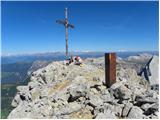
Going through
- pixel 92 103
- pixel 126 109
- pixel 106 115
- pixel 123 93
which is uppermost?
pixel 123 93

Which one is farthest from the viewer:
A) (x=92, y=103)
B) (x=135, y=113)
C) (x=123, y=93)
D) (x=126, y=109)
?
(x=123, y=93)

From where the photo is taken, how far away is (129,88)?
59.0 feet

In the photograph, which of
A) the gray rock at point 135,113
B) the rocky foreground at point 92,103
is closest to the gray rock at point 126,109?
the rocky foreground at point 92,103

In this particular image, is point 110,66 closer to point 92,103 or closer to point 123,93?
point 123,93

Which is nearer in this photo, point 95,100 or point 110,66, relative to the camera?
point 95,100

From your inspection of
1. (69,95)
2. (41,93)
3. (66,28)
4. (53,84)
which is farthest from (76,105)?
(66,28)

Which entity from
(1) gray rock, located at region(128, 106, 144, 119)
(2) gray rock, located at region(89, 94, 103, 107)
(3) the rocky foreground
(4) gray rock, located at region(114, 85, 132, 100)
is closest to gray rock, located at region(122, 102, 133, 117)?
(3) the rocky foreground

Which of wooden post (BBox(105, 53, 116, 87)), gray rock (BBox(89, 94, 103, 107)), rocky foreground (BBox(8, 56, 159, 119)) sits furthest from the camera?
wooden post (BBox(105, 53, 116, 87))

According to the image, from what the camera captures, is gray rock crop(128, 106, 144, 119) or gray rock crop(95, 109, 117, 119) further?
gray rock crop(95, 109, 117, 119)

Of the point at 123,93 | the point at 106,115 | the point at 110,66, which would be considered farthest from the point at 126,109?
the point at 110,66

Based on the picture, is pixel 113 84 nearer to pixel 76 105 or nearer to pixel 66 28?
pixel 76 105

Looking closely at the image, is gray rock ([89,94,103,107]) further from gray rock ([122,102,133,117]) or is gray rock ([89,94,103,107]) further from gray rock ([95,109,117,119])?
gray rock ([122,102,133,117])

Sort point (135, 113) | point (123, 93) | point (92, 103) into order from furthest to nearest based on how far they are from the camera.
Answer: point (123, 93)
point (92, 103)
point (135, 113)

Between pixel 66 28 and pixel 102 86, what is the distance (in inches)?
580
